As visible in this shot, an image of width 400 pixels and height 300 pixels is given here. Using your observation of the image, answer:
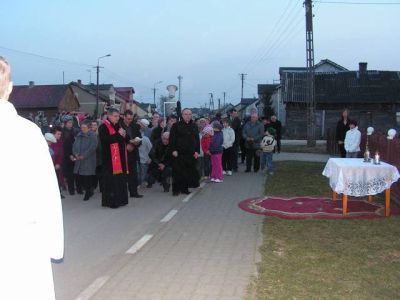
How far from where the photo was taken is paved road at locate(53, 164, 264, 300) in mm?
5461

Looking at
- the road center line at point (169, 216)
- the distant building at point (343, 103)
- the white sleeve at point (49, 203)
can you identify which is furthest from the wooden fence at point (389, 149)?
the distant building at point (343, 103)

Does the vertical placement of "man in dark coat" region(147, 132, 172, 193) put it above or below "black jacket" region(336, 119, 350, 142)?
below

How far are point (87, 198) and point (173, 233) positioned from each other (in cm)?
422

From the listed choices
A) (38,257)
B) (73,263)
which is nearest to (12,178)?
(38,257)

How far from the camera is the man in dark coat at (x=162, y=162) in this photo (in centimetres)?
1279

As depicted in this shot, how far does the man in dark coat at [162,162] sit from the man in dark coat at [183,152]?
0.41 meters

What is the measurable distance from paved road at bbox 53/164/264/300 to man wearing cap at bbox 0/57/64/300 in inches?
114

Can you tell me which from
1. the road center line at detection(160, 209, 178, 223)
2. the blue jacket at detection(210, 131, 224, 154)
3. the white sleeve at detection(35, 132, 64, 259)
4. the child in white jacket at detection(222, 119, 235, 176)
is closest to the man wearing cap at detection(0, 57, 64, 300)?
the white sleeve at detection(35, 132, 64, 259)

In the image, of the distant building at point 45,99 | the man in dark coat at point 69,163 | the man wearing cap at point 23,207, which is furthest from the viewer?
the distant building at point 45,99

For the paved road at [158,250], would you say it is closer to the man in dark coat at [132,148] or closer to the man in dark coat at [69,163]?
the man in dark coat at [132,148]

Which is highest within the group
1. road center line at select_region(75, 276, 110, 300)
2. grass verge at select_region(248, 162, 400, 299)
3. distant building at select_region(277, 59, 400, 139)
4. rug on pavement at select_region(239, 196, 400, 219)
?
distant building at select_region(277, 59, 400, 139)

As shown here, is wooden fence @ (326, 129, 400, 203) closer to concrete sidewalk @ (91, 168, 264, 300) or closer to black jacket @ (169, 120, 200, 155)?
concrete sidewalk @ (91, 168, 264, 300)

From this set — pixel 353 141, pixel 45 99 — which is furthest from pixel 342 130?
pixel 45 99

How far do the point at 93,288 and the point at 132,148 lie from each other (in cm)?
630
